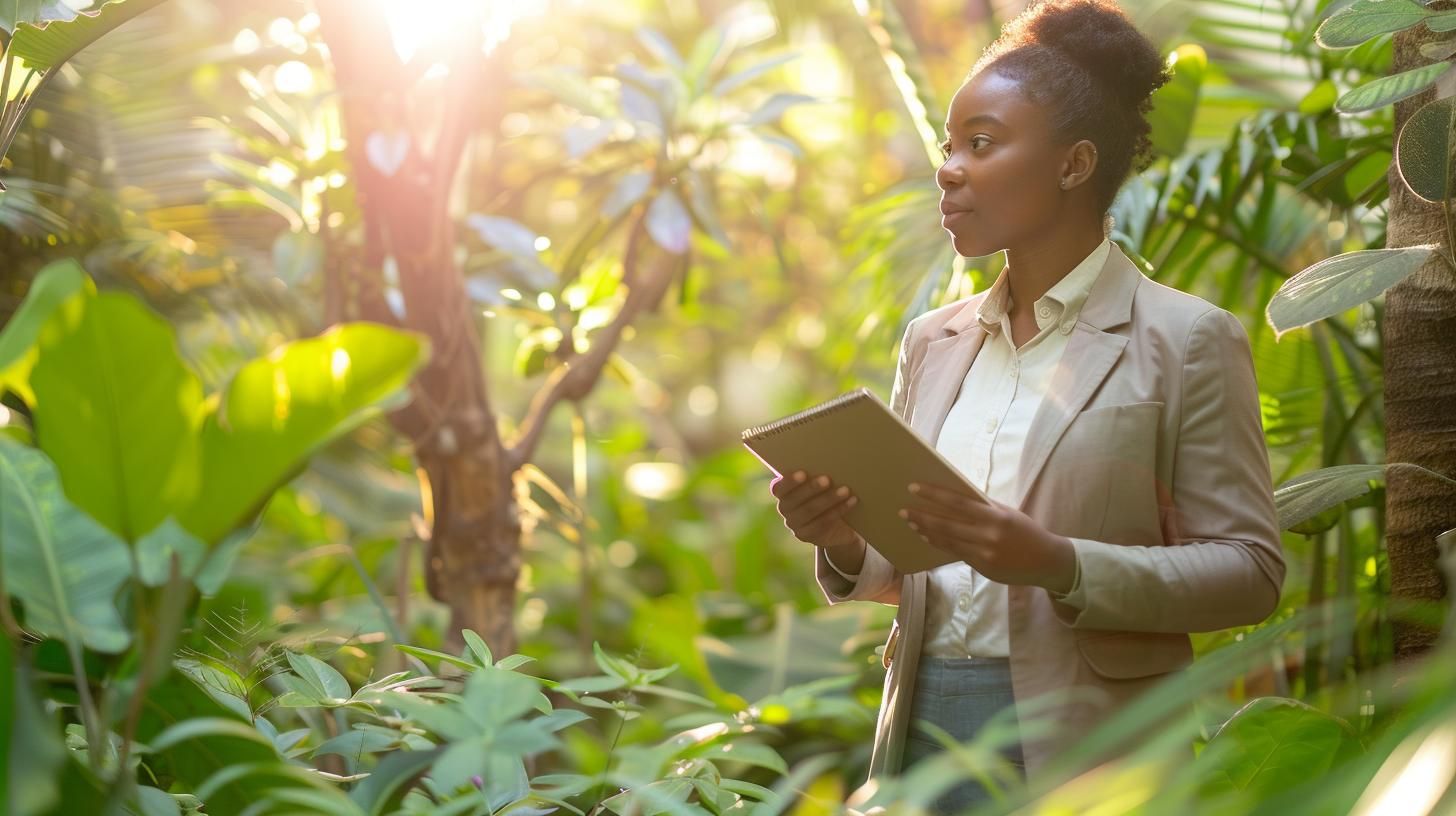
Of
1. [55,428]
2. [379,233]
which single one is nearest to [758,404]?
[379,233]

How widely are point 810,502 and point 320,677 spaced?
565mm

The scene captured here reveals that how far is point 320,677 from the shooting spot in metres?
1.30

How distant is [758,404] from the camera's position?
334 inches

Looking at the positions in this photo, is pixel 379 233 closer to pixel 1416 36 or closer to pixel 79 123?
pixel 79 123

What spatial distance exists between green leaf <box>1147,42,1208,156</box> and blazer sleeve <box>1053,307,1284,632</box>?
117cm

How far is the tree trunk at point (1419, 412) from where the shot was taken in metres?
1.49

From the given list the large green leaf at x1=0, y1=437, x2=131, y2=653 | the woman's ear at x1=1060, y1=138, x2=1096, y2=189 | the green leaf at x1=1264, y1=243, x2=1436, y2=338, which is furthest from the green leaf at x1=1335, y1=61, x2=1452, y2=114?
the large green leaf at x1=0, y1=437, x2=131, y2=653

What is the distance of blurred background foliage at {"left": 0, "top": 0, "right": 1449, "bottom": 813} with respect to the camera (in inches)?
83.2

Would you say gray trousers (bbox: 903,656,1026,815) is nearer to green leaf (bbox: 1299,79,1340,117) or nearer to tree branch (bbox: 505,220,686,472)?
tree branch (bbox: 505,220,686,472)

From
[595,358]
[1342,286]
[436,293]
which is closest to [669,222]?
[595,358]

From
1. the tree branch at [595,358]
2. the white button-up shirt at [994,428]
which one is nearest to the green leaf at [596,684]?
the white button-up shirt at [994,428]

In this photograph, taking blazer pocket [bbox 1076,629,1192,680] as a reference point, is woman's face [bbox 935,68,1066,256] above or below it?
above

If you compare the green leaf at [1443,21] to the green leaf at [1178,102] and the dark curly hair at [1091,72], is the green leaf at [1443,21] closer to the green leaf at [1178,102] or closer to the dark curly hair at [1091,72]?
the dark curly hair at [1091,72]

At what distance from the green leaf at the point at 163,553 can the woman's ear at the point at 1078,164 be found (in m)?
1.00
